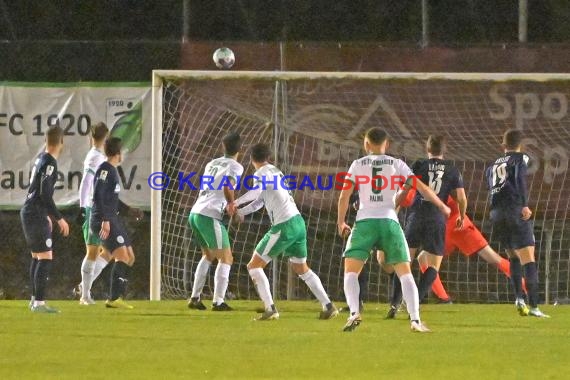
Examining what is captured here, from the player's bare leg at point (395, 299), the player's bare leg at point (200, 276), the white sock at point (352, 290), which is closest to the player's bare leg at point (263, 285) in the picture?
the player's bare leg at point (395, 299)

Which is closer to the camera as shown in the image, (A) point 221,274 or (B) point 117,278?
(A) point 221,274

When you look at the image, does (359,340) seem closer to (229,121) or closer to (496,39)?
(229,121)

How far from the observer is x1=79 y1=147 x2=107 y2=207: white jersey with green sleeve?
14914mm

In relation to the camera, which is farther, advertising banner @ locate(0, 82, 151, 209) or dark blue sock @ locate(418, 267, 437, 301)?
advertising banner @ locate(0, 82, 151, 209)

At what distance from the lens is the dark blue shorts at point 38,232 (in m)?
13.4

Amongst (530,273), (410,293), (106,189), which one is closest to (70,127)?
(106,189)

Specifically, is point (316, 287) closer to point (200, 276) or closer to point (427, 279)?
point (427, 279)

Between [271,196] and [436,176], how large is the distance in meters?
1.66

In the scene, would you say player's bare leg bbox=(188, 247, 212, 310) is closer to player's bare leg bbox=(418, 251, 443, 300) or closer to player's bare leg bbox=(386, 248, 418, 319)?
player's bare leg bbox=(386, 248, 418, 319)

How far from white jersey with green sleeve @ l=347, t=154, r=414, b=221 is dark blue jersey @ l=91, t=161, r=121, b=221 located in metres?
3.91

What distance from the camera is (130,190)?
53.4 feet

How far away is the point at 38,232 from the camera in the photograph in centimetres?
1344

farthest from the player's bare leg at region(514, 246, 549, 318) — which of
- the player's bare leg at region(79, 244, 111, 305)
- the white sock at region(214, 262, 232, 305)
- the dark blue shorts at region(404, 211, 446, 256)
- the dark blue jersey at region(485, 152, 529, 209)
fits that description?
the player's bare leg at region(79, 244, 111, 305)

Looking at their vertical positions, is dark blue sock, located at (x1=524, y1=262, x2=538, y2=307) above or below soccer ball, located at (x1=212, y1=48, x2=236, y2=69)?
below
